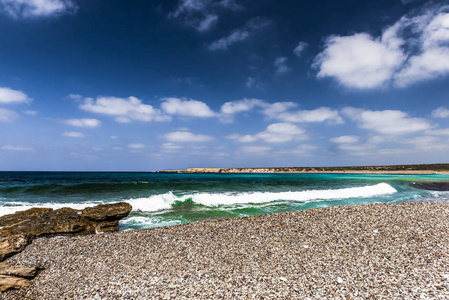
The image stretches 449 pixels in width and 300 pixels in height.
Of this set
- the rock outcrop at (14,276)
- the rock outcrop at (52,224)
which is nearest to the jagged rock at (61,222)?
the rock outcrop at (52,224)

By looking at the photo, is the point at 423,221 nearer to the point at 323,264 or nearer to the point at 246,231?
the point at 323,264

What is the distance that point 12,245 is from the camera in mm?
6879

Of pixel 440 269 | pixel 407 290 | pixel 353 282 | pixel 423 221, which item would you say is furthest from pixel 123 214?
pixel 423 221

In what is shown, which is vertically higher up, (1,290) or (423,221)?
A: (423,221)

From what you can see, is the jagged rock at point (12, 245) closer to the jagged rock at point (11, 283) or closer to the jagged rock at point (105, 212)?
the jagged rock at point (11, 283)

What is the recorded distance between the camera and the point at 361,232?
24.6ft

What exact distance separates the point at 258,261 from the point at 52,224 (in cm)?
864

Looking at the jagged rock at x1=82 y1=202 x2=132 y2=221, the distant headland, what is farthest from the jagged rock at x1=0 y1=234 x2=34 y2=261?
the distant headland

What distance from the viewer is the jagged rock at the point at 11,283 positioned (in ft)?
16.7

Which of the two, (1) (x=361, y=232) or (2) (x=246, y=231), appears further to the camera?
(2) (x=246, y=231)

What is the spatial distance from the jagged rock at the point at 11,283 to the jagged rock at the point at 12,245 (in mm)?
1761

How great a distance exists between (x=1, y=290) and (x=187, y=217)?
8.14 meters

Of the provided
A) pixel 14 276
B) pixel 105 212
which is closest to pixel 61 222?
pixel 105 212

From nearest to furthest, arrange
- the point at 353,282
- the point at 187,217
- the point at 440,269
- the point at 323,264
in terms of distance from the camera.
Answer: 1. the point at 353,282
2. the point at 440,269
3. the point at 323,264
4. the point at 187,217
